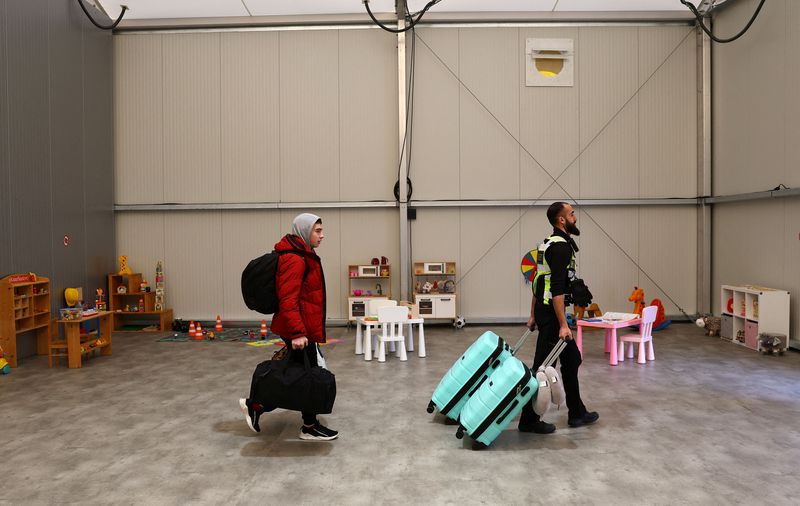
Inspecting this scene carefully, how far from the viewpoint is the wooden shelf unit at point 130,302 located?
377 inches

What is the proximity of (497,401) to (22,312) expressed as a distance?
611cm

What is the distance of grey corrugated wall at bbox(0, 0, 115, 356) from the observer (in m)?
7.36

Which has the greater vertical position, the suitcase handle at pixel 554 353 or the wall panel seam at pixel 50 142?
the wall panel seam at pixel 50 142

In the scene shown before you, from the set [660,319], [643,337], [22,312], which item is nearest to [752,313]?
[660,319]

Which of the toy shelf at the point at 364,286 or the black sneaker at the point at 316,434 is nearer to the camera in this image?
the black sneaker at the point at 316,434

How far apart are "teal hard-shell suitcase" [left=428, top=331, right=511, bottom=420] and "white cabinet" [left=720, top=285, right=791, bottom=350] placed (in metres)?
4.85

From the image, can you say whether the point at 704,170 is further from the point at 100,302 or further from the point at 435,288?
the point at 100,302

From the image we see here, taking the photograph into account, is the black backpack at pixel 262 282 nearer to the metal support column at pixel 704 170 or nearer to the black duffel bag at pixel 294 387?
the black duffel bag at pixel 294 387

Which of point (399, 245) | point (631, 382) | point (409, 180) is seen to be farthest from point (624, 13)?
point (631, 382)

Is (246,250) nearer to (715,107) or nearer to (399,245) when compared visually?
(399,245)

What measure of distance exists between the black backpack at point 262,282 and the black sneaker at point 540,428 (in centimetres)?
206

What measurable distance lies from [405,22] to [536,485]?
7929 millimetres

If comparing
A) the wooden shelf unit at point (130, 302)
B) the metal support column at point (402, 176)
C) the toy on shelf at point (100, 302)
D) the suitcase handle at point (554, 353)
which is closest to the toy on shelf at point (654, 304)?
the metal support column at point (402, 176)

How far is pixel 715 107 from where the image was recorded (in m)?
9.62
